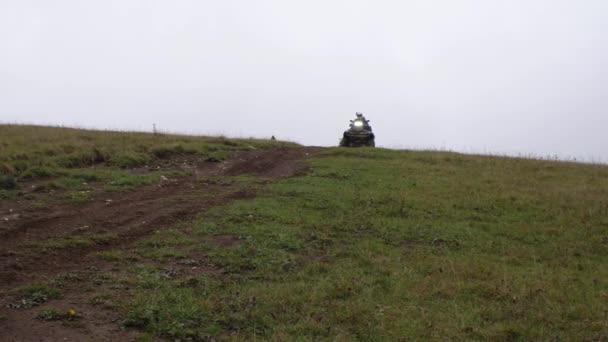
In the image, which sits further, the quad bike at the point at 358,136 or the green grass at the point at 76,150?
the quad bike at the point at 358,136

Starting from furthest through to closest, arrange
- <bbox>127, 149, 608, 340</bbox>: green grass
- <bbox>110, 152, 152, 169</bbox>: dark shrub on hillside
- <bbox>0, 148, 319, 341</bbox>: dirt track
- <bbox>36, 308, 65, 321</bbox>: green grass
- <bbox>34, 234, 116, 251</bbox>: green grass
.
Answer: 1. <bbox>110, 152, 152, 169</bbox>: dark shrub on hillside
2. <bbox>34, 234, 116, 251</bbox>: green grass
3. <bbox>127, 149, 608, 340</bbox>: green grass
4. <bbox>36, 308, 65, 321</bbox>: green grass
5. <bbox>0, 148, 319, 341</bbox>: dirt track

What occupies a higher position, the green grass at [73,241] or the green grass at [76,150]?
the green grass at [76,150]

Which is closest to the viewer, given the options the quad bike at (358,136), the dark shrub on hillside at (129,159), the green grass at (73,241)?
the green grass at (73,241)

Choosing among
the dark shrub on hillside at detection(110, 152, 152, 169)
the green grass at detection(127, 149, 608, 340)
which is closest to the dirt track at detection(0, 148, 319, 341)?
the green grass at detection(127, 149, 608, 340)

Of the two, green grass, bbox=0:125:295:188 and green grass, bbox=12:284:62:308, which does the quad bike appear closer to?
green grass, bbox=0:125:295:188

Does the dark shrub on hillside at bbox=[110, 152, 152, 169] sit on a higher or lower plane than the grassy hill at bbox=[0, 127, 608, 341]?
higher

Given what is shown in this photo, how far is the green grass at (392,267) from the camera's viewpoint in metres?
5.99

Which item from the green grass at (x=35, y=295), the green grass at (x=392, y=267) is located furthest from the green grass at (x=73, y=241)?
the green grass at (x=35, y=295)

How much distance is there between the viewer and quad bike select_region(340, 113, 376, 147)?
85.3 feet

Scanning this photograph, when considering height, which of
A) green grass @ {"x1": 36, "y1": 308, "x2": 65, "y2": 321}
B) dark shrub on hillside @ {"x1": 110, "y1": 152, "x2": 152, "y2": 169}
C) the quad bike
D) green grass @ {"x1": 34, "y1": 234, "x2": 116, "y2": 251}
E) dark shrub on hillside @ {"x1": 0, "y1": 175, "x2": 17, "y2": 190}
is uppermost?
the quad bike

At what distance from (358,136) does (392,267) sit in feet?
59.6

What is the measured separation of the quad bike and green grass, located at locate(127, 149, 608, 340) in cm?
1098

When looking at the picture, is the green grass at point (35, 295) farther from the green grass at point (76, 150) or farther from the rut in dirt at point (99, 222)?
the green grass at point (76, 150)

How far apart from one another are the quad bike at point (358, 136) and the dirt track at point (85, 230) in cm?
1029
